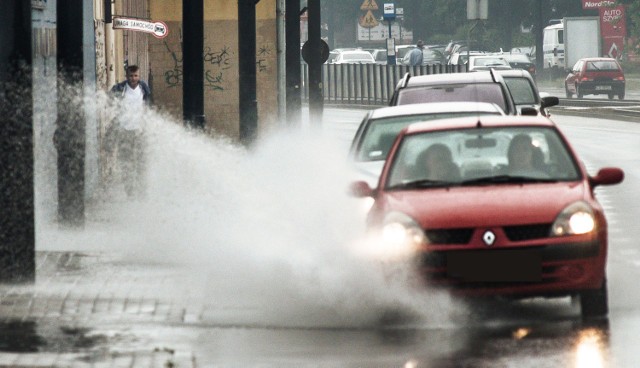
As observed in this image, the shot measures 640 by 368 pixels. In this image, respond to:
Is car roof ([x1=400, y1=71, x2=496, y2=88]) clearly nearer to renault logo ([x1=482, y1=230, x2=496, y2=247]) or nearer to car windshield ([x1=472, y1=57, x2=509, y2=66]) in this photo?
renault logo ([x1=482, y1=230, x2=496, y2=247])

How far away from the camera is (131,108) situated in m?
20.9

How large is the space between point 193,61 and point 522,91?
250 inches

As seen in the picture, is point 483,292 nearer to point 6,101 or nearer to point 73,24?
point 6,101

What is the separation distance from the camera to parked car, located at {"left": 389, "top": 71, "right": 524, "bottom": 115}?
18.8 meters

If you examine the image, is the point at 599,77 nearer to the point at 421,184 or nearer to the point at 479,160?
the point at 479,160

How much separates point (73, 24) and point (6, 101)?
415 cm

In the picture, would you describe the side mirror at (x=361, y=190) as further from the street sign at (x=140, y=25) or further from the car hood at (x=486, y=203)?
the street sign at (x=140, y=25)

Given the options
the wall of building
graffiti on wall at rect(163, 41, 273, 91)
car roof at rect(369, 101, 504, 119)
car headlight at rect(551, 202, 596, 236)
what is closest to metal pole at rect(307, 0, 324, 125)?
the wall of building

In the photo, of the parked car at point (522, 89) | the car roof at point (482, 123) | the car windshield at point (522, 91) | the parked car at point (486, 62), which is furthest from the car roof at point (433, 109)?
the parked car at point (486, 62)

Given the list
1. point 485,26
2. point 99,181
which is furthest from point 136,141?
point 485,26

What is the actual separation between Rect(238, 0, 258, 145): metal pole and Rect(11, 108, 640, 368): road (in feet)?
11.0

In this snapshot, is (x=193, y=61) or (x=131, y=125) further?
(x=131, y=125)

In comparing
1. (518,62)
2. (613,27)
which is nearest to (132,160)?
(518,62)

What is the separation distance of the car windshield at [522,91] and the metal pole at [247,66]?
425cm
